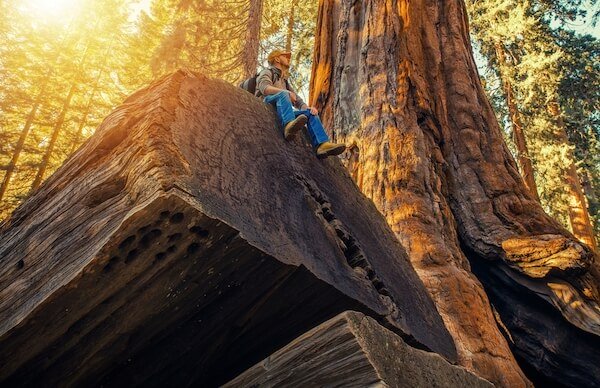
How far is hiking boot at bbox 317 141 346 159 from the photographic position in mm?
2719

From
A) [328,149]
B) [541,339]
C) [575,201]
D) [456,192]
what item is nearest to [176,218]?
[328,149]

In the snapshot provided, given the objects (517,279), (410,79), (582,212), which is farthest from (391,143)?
(582,212)

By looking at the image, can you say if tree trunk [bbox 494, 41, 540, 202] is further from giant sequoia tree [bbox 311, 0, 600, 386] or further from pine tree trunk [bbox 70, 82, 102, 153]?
pine tree trunk [bbox 70, 82, 102, 153]

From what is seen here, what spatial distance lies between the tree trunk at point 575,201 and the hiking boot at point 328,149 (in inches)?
361

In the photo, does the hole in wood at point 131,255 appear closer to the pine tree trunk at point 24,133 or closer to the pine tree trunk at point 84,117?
the pine tree trunk at point 24,133

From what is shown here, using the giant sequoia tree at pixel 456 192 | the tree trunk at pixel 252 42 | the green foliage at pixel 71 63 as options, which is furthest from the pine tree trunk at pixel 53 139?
the giant sequoia tree at pixel 456 192

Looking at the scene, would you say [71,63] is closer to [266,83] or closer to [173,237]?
[266,83]

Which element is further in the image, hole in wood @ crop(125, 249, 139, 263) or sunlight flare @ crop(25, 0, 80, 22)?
sunlight flare @ crop(25, 0, 80, 22)

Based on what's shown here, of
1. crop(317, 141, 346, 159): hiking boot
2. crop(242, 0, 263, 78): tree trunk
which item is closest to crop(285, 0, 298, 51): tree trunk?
crop(242, 0, 263, 78): tree trunk

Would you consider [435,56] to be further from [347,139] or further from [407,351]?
[407,351]

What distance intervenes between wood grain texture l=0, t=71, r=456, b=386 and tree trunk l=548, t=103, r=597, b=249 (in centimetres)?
986

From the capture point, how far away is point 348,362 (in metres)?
1.07

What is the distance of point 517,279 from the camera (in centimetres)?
370

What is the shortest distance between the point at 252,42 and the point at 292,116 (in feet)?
21.3
